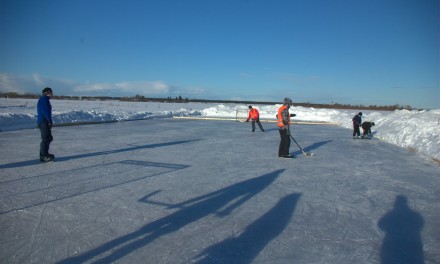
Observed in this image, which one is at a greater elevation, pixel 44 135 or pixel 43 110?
pixel 43 110

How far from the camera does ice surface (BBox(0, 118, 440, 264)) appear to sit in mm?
2779

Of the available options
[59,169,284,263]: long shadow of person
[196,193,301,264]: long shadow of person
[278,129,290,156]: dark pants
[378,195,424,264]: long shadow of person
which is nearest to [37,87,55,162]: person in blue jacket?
[59,169,284,263]: long shadow of person

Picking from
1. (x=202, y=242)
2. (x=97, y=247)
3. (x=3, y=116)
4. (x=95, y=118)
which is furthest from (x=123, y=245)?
(x=95, y=118)

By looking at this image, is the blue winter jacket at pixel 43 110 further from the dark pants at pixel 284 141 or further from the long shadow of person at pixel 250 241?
the dark pants at pixel 284 141

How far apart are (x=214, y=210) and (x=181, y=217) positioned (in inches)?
18.1

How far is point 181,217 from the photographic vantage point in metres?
3.57

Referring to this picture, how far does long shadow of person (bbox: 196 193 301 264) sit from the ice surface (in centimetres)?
1

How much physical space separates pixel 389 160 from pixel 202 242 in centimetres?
644

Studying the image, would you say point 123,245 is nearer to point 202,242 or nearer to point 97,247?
point 97,247

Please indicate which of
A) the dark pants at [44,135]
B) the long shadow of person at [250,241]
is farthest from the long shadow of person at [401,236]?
the dark pants at [44,135]

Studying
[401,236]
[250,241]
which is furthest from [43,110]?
[401,236]

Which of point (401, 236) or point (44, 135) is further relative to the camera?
point (44, 135)

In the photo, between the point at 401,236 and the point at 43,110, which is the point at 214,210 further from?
the point at 43,110

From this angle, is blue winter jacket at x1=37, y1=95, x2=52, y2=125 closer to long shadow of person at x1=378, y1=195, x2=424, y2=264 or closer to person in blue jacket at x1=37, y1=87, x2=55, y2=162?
person in blue jacket at x1=37, y1=87, x2=55, y2=162
